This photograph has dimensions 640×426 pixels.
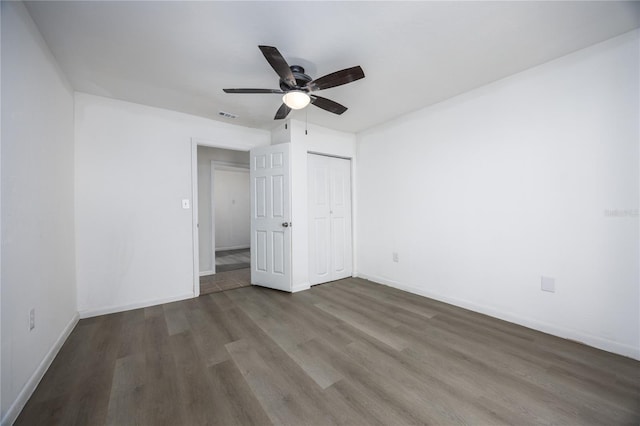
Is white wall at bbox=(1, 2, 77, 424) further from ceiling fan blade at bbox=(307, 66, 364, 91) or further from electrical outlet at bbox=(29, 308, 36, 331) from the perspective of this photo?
ceiling fan blade at bbox=(307, 66, 364, 91)

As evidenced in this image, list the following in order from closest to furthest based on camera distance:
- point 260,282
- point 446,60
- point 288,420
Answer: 1. point 288,420
2. point 446,60
3. point 260,282

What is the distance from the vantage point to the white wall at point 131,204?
8.80 ft

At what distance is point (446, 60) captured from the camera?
7.12ft

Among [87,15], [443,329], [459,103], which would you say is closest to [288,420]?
[443,329]

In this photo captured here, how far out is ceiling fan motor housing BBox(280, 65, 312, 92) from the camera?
6.94ft

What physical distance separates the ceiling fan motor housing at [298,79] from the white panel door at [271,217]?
1.30m

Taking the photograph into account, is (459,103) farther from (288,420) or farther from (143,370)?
(143,370)

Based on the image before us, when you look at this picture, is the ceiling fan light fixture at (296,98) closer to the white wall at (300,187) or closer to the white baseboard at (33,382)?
the white wall at (300,187)

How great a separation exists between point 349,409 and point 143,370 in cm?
152

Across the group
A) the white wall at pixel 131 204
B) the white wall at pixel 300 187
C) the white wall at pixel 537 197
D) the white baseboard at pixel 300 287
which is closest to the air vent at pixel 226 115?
the white wall at pixel 131 204

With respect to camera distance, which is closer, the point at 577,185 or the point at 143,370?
the point at 143,370

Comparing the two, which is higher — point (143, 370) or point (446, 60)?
point (446, 60)

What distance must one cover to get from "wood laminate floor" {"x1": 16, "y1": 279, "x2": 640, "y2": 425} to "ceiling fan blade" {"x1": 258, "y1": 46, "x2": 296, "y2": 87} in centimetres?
220

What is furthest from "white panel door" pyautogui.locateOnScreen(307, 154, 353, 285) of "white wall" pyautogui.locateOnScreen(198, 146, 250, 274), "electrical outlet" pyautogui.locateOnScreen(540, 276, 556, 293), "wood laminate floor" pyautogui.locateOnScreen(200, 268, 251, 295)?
"electrical outlet" pyautogui.locateOnScreen(540, 276, 556, 293)
